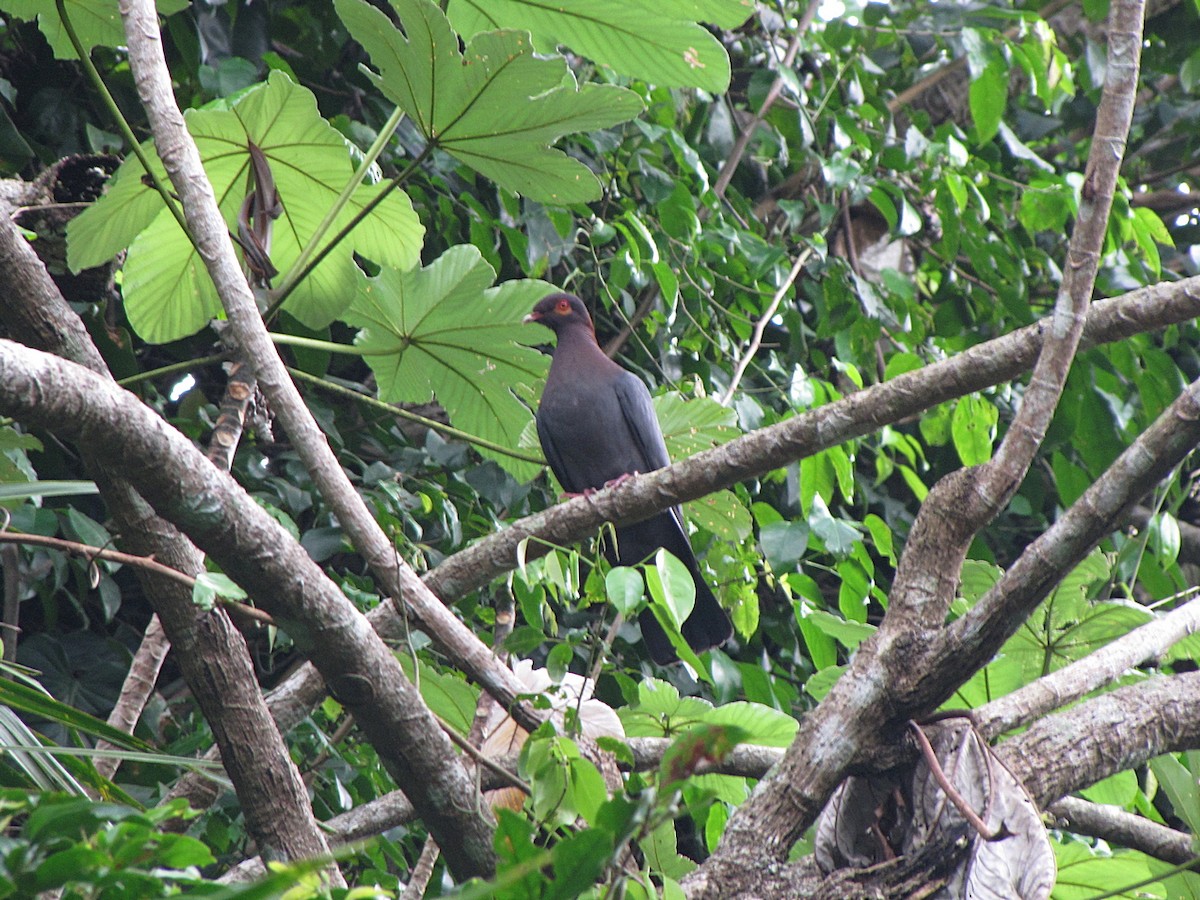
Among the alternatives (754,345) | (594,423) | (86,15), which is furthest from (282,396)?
(594,423)

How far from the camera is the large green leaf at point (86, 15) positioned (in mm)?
2021

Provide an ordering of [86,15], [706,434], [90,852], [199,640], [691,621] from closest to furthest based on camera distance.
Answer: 1. [90,852]
2. [199,640]
3. [86,15]
4. [706,434]
5. [691,621]

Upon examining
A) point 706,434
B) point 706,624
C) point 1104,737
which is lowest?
point 706,624

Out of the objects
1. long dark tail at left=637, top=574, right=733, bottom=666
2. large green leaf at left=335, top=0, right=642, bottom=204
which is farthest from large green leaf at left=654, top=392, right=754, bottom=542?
large green leaf at left=335, top=0, right=642, bottom=204

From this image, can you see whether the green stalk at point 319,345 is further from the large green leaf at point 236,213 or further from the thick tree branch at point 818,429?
the thick tree branch at point 818,429

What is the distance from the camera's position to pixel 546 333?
2.23 meters

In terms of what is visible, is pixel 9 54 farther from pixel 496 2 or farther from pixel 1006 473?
pixel 1006 473

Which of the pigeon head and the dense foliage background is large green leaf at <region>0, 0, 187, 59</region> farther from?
the pigeon head

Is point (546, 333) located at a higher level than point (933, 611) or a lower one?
higher

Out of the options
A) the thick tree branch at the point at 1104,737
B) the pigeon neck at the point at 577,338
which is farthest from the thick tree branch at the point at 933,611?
the pigeon neck at the point at 577,338

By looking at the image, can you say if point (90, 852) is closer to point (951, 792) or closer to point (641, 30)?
point (951, 792)

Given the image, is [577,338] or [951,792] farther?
[577,338]

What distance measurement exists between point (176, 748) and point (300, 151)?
4.45ft

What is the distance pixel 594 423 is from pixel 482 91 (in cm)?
192
